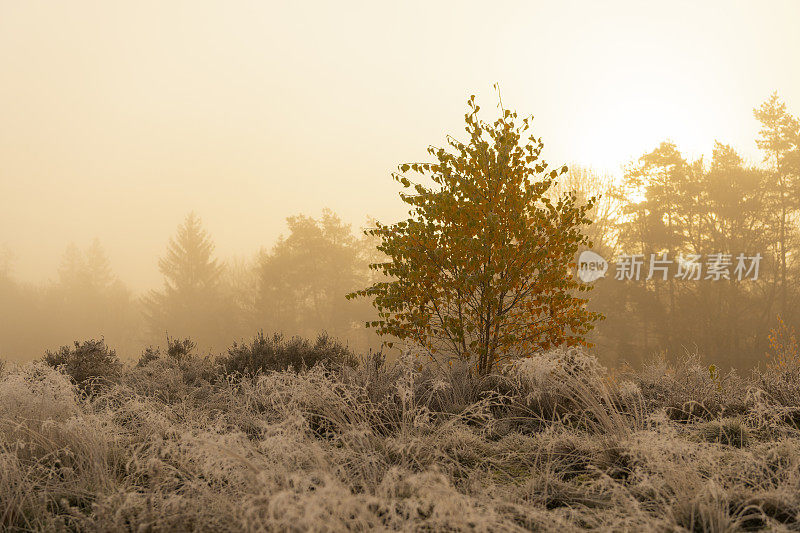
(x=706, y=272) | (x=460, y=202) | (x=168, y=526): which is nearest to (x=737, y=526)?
(x=168, y=526)

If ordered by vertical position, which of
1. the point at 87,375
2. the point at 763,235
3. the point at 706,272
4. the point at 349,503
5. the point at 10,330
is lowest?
the point at 10,330

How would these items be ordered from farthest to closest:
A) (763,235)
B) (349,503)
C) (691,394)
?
1. (763,235)
2. (691,394)
3. (349,503)

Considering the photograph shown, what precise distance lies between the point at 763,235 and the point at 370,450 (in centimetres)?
2636

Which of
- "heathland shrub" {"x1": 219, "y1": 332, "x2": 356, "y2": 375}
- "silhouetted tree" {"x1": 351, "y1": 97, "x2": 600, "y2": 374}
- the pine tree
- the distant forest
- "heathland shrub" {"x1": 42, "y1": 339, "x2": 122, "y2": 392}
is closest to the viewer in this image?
"silhouetted tree" {"x1": 351, "y1": 97, "x2": 600, "y2": 374}

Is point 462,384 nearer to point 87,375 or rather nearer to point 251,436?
point 251,436

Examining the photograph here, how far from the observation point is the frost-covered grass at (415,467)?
2482 millimetres

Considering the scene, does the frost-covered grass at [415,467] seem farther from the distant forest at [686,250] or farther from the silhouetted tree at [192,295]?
the silhouetted tree at [192,295]

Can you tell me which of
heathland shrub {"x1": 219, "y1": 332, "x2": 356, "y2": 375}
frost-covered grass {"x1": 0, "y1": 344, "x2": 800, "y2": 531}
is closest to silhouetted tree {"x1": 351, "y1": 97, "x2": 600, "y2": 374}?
frost-covered grass {"x1": 0, "y1": 344, "x2": 800, "y2": 531}

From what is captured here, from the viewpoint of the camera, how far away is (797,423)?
4562 millimetres

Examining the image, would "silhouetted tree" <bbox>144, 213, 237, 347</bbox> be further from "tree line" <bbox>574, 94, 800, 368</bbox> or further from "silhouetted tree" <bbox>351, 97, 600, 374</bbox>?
"silhouetted tree" <bbox>351, 97, 600, 374</bbox>

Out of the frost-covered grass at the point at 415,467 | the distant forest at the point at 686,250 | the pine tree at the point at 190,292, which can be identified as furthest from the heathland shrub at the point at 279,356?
the pine tree at the point at 190,292

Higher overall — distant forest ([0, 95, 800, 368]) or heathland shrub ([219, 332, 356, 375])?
distant forest ([0, 95, 800, 368])

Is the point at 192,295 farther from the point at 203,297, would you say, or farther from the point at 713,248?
the point at 713,248

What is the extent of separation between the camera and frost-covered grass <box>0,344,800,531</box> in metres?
2.48
